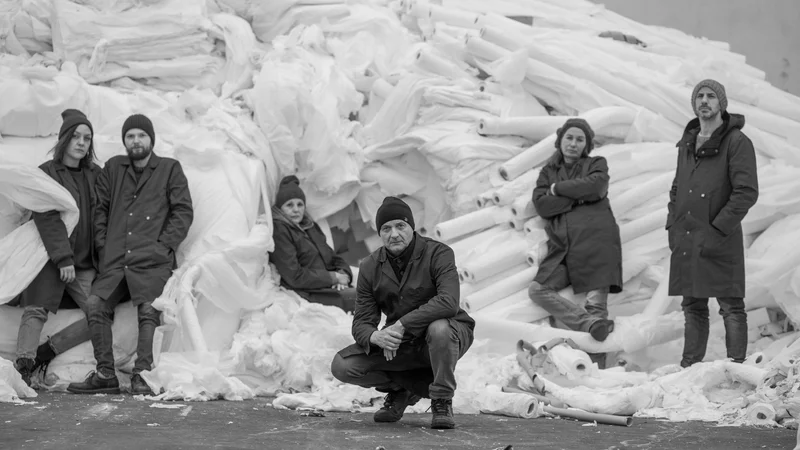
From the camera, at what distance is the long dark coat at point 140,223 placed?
7012 millimetres

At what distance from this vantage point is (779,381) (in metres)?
5.78

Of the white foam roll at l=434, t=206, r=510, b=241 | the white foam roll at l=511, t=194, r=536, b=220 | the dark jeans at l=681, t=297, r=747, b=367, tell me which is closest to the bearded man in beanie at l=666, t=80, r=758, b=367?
the dark jeans at l=681, t=297, r=747, b=367

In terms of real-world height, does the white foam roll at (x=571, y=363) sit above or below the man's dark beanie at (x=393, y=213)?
below

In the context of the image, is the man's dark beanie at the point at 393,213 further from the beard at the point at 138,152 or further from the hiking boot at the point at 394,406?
the beard at the point at 138,152

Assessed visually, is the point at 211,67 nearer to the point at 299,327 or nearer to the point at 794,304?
the point at 299,327

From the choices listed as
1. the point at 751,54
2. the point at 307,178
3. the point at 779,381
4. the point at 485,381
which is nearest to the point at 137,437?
the point at 485,381

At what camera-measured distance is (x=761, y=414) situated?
5.50m

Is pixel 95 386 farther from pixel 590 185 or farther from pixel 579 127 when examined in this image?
pixel 579 127

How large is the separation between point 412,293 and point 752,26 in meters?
7.06

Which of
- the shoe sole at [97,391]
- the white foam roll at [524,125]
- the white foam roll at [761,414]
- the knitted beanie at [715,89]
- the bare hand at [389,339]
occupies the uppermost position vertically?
the white foam roll at [524,125]

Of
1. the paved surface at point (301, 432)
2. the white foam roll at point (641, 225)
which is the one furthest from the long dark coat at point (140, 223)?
the white foam roll at point (641, 225)

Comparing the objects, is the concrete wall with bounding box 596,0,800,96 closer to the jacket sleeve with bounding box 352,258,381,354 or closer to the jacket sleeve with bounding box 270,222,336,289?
the jacket sleeve with bounding box 270,222,336,289

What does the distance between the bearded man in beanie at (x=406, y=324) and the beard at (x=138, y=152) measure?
2305 mm

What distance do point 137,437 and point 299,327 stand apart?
2563 mm
